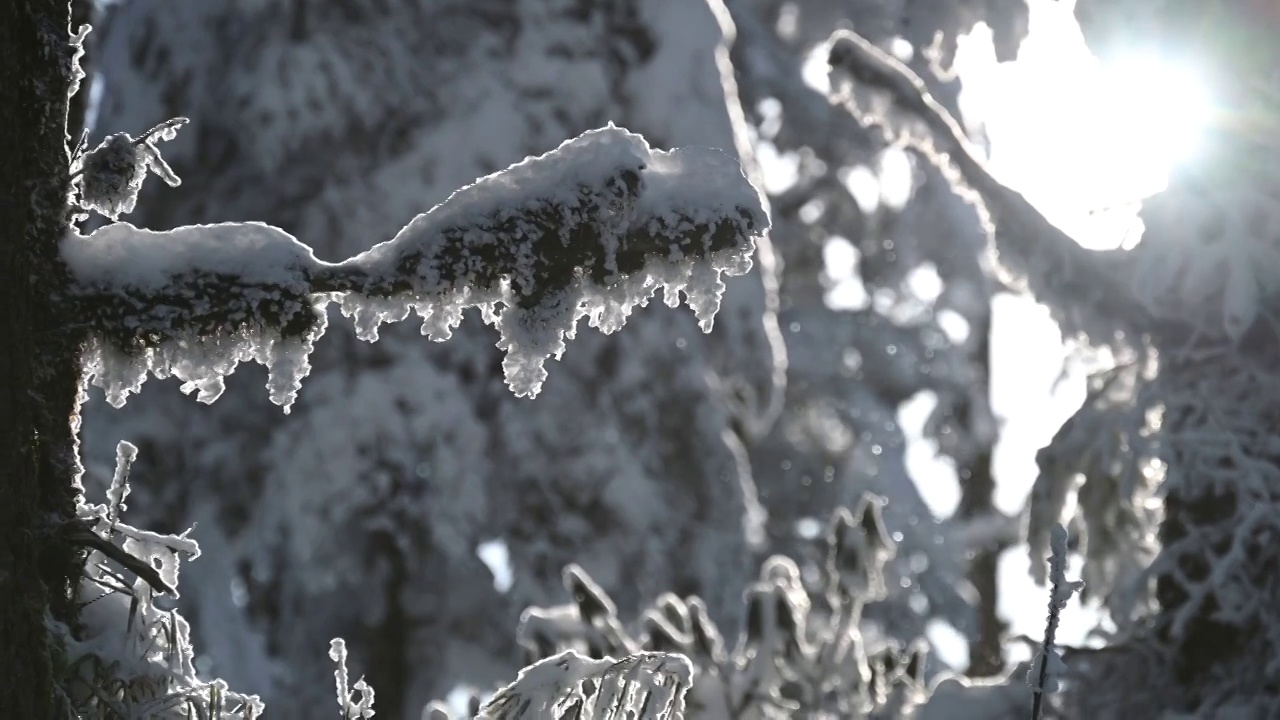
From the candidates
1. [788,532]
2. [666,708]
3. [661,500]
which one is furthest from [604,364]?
[666,708]

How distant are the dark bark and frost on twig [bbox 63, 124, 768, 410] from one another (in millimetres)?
51

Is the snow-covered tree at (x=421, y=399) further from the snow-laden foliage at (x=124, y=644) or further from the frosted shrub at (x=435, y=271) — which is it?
the frosted shrub at (x=435, y=271)

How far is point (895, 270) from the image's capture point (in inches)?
475

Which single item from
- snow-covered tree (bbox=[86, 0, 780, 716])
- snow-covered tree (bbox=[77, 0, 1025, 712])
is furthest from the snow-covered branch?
snow-covered tree (bbox=[86, 0, 780, 716])

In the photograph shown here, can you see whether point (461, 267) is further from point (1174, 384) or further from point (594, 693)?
point (1174, 384)

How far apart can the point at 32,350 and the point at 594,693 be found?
3.45 feet

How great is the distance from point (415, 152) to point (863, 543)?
192 inches

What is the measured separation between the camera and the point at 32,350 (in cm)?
148

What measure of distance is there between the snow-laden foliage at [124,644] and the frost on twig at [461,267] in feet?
0.79

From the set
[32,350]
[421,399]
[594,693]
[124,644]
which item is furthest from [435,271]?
[421,399]

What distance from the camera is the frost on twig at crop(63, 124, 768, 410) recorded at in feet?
5.06

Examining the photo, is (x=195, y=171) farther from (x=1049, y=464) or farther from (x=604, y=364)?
(x=1049, y=464)

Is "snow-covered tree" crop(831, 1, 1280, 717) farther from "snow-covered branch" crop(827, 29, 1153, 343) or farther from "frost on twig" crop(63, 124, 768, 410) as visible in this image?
"frost on twig" crop(63, 124, 768, 410)

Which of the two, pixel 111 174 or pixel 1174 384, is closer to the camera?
pixel 111 174
